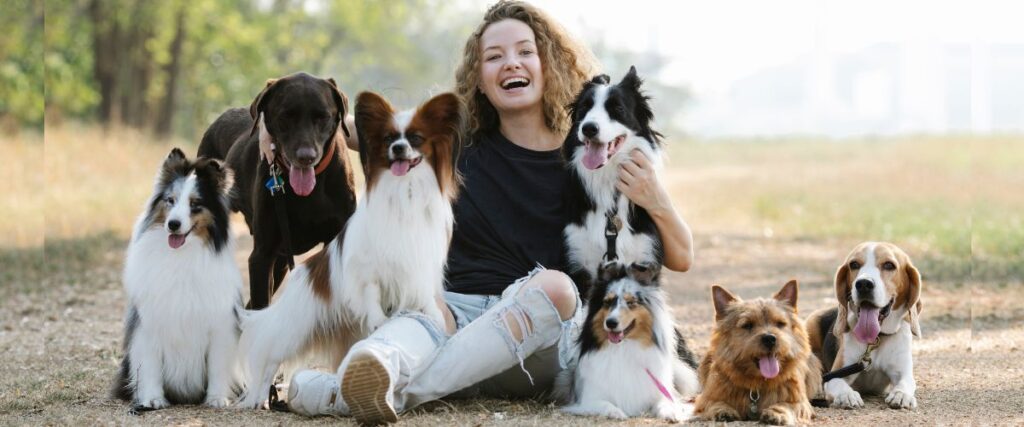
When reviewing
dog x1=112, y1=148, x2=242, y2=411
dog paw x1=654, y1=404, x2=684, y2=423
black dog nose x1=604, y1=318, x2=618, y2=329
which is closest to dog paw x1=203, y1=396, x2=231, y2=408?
dog x1=112, y1=148, x2=242, y2=411

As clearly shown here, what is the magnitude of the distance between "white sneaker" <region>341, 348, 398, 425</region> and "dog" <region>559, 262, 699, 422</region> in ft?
2.73

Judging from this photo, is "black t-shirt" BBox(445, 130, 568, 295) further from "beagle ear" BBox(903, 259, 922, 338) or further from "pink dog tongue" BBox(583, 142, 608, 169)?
"beagle ear" BBox(903, 259, 922, 338)

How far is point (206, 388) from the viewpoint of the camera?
4.89 meters

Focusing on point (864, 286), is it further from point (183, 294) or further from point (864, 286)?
point (183, 294)

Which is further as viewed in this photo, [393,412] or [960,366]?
[960,366]

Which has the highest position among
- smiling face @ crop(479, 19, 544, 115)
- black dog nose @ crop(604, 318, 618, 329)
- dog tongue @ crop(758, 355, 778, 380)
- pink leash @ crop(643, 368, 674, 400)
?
smiling face @ crop(479, 19, 544, 115)

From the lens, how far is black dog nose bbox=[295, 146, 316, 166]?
5.12m

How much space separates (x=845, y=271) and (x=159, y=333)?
3078mm

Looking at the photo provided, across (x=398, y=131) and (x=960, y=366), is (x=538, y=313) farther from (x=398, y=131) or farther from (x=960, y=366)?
(x=960, y=366)

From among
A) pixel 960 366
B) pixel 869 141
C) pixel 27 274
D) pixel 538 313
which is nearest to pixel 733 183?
pixel 869 141

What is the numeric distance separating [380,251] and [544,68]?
1.47 m

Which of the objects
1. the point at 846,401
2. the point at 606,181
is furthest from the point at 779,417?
the point at 606,181

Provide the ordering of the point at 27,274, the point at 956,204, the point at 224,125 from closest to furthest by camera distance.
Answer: the point at 224,125
the point at 27,274
the point at 956,204

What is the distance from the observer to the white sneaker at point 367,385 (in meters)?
4.14
